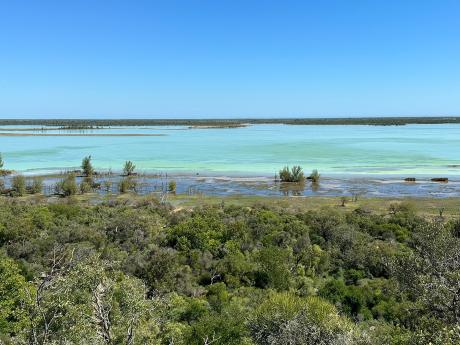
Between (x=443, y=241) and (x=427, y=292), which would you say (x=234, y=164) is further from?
(x=427, y=292)

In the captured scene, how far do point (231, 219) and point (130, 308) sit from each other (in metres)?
21.4

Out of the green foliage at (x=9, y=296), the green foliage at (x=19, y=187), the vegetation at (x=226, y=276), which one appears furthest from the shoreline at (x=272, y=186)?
the green foliage at (x=9, y=296)

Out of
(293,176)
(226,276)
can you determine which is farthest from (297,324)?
(293,176)

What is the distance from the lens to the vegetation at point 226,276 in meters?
10.9

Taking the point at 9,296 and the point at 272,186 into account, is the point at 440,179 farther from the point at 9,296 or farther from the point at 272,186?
the point at 9,296

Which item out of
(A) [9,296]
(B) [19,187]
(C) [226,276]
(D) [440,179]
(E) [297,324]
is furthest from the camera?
(D) [440,179]

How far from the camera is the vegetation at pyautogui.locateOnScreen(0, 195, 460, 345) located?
10.9 metres

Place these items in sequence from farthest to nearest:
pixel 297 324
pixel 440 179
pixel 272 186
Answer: pixel 440 179 → pixel 272 186 → pixel 297 324

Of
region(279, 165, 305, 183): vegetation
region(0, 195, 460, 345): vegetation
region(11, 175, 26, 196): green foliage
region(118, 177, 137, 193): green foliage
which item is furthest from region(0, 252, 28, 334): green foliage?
region(279, 165, 305, 183): vegetation

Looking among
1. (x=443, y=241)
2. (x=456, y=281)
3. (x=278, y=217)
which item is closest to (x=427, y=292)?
(x=456, y=281)

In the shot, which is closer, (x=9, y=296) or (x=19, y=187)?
(x=9, y=296)

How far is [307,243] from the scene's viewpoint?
1017 inches

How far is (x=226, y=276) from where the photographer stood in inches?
860

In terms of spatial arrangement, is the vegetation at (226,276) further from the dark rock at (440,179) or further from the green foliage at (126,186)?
the dark rock at (440,179)
